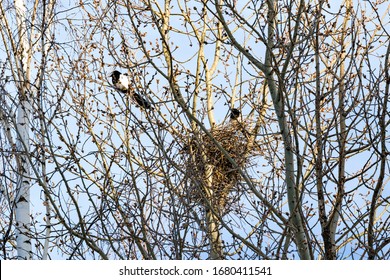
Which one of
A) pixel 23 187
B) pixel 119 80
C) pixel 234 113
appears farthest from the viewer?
pixel 119 80

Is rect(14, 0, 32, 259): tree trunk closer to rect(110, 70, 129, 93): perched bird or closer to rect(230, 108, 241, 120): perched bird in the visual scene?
rect(110, 70, 129, 93): perched bird

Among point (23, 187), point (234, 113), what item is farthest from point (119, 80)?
point (23, 187)

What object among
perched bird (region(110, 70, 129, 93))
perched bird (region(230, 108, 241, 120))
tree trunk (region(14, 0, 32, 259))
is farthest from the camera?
perched bird (region(110, 70, 129, 93))

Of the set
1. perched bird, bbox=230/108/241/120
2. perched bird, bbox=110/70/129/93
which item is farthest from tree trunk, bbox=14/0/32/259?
perched bird, bbox=230/108/241/120

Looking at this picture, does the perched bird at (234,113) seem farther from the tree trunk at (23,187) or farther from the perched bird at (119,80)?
the tree trunk at (23,187)

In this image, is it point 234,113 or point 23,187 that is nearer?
point 23,187

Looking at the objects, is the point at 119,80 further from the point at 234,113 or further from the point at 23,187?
the point at 23,187

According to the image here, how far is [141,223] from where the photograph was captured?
14.0ft

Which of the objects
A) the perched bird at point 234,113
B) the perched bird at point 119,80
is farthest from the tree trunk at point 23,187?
the perched bird at point 234,113

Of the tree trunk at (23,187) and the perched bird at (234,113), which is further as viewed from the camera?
the tree trunk at (23,187)

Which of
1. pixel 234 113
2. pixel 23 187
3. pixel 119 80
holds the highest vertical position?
pixel 119 80

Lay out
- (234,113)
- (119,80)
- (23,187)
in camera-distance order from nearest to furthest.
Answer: (23,187) < (234,113) < (119,80)

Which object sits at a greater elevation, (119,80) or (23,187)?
(119,80)
